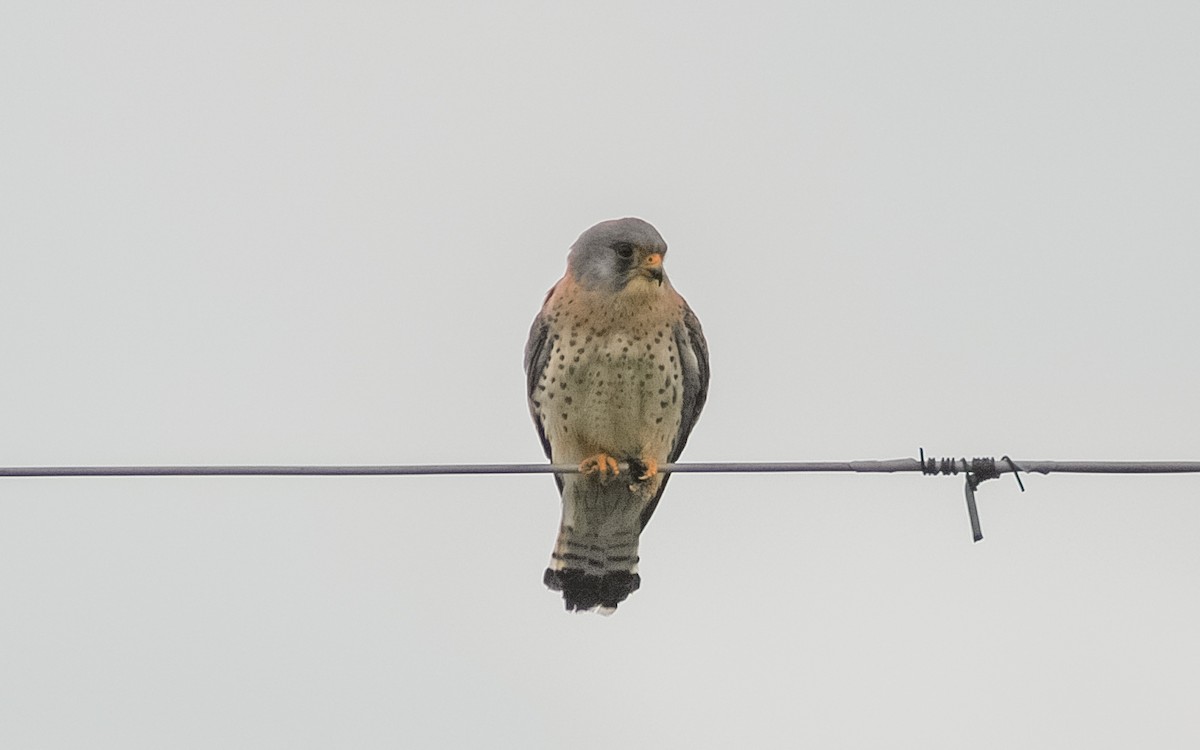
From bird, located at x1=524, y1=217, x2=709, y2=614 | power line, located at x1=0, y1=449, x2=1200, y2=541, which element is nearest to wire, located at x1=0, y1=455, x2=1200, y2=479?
power line, located at x1=0, y1=449, x2=1200, y2=541

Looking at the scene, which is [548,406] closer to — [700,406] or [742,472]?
[700,406]

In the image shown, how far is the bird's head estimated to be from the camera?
8.30 meters

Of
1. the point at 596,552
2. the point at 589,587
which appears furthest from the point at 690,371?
the point at 589,587

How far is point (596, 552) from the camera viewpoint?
8992 mm

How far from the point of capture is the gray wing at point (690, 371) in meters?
8.59

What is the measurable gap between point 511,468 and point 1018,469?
1526 millimetres

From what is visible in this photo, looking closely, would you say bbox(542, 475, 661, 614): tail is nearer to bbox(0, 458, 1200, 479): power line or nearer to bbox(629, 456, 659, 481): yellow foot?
bbox(629, 456, 659, 481): yellow foot

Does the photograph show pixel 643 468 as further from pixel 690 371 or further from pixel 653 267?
pixel 653 267

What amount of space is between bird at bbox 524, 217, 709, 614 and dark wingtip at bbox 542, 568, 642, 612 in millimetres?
283

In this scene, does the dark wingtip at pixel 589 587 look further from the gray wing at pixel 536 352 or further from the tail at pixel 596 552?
the gray wing at pixel 536 352

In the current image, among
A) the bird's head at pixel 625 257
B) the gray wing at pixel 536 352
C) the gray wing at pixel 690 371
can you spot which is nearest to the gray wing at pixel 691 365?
the gray wing at pixel 690 371

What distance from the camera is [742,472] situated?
18.6ft

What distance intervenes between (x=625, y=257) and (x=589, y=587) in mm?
1706

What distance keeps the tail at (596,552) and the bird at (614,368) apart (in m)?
0.01
